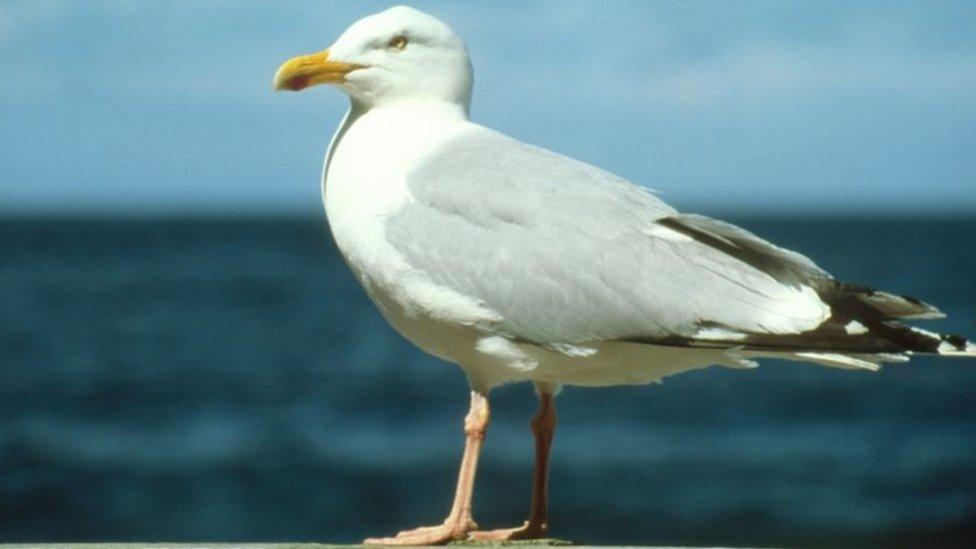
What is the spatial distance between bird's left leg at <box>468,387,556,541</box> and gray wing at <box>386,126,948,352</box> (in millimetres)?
556

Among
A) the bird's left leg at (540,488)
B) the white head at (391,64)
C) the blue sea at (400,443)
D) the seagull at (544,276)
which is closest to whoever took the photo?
the seagull at (544,276)

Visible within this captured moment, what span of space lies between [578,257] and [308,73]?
3.83 feet

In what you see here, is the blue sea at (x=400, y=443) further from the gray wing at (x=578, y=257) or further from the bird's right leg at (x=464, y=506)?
the gray wing at (x=578, y=257)

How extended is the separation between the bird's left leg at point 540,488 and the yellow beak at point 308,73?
129 centimetres

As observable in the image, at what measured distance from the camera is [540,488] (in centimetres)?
612

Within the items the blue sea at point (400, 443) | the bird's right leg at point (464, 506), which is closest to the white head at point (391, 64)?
the bird's right leg at point (464, 506)

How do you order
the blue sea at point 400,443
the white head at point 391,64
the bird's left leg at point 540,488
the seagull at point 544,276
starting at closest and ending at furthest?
the seagull at point 544,276 → the bird's left leg at point 540,488 → the white head at point 391,64 → the blue sea at point 400,443

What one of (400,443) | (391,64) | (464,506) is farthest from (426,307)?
(400,443)

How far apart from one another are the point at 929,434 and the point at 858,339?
903 inches

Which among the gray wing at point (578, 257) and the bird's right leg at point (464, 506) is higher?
the gray wing at point (578, 257)

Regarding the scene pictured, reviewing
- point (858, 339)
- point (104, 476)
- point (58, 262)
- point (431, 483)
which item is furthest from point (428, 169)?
point (58, 262)

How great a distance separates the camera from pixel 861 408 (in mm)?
29938

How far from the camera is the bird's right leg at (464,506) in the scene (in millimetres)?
5746

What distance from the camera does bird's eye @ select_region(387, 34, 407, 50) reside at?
624 cm
